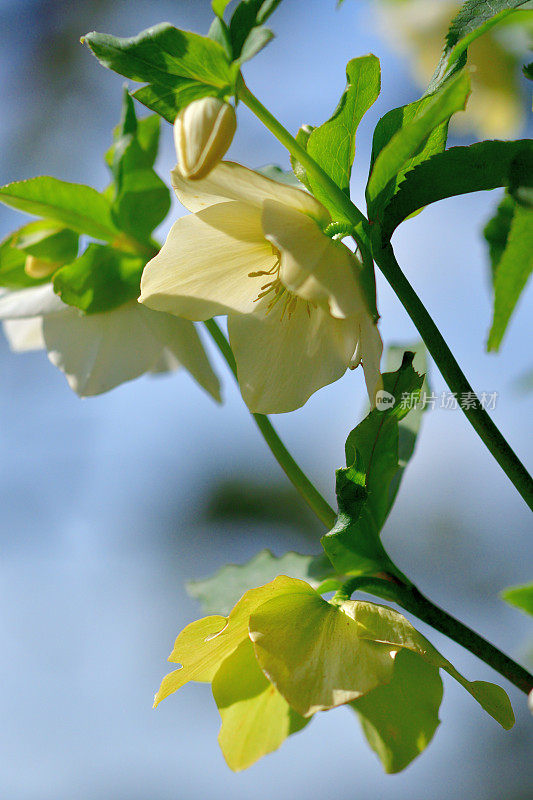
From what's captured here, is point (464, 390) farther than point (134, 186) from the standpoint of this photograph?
No

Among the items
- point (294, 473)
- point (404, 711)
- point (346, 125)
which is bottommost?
point (404, 711)

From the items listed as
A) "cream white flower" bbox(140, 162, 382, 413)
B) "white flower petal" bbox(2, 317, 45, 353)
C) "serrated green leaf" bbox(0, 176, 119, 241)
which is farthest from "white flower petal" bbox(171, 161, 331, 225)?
"white flower petal" bbox(2, 317, 45, 353)

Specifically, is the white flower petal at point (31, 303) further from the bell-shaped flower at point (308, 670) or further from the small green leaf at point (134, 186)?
the bell-shaped flower at point (308, 670)

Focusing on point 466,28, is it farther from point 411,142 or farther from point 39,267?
point 39,267

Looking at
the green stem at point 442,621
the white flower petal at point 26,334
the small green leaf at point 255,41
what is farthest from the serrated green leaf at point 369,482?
the white flower petal at point 26,334

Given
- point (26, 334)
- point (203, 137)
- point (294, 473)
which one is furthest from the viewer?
point (26, 334)

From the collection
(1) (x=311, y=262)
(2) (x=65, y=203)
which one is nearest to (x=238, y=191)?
(1) (x=311, y=262)
